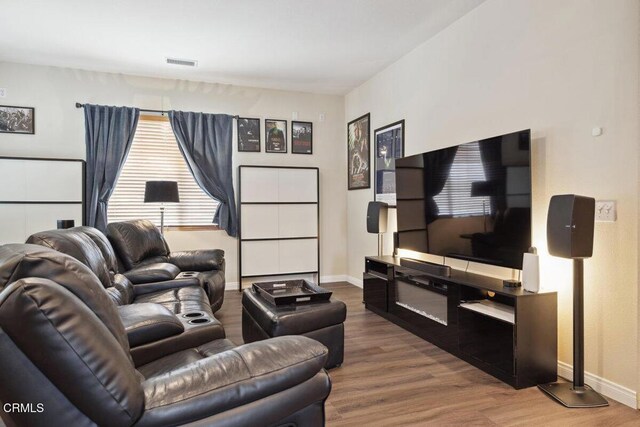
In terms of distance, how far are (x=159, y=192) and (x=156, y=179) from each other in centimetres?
72

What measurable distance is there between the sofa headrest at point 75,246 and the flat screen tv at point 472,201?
2727 mm

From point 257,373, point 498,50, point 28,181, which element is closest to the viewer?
point 257,373

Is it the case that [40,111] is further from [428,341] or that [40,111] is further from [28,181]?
[428,341]

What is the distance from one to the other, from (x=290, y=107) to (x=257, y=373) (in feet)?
16.7

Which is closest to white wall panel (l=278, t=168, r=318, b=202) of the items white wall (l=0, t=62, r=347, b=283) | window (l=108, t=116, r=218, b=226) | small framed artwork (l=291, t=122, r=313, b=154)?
white wall (l=0, t=62, r=347, b=283)

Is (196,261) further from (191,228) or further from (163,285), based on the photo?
(191,228)

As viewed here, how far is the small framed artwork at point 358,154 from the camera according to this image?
5.37m

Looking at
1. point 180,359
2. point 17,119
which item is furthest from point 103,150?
point 180,359

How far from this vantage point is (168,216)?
5.26 m

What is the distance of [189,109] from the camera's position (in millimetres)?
5316

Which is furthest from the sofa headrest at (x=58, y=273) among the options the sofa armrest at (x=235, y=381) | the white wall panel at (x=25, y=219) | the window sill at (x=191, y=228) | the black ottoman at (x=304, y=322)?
the window sill at (x=191, y=228)

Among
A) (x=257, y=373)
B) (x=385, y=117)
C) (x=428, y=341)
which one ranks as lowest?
(x=428, y=341)

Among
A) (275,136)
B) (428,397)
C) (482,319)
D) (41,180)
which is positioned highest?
(275,136)

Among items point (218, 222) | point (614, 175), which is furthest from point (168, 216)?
point (614, 175)
